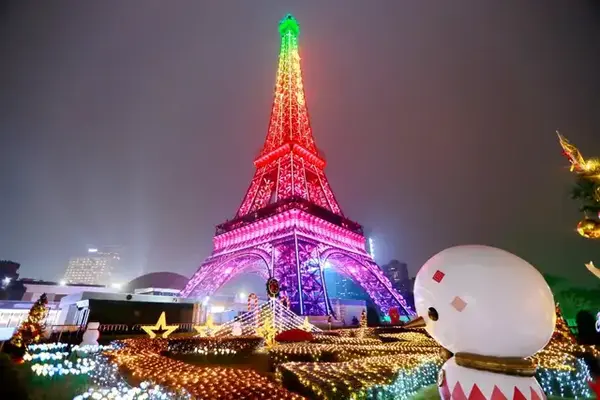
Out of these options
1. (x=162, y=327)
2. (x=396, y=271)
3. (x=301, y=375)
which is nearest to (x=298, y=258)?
(x=162, y=327)

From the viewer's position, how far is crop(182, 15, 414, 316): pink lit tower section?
63.7 ft

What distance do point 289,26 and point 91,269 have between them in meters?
163

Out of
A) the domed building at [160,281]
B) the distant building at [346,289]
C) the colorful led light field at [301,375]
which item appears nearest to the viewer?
the colorful led light field at [301,375]

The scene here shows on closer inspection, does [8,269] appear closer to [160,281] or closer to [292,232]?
[160,281]

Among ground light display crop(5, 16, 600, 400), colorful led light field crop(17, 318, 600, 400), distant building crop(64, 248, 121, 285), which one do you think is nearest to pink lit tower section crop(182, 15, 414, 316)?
ground light display crop(5, 16, 600, 400)

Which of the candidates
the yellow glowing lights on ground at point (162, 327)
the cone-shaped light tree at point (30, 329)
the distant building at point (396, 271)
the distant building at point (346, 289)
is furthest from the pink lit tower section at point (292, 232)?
the distant building at point (396, 271)

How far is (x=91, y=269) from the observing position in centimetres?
14675

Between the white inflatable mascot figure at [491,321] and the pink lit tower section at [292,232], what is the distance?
→ 52.1ft

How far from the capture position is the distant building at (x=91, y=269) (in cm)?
14250

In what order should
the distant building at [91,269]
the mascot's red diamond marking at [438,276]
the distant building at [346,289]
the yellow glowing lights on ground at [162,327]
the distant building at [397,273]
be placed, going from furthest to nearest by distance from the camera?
the distant building at [91,269] < the distant building at [397,273] < the distant building at [346,289] < the yellow glowing lights on ground at [162,327] < the mascot's red diamond marking at [438,276]

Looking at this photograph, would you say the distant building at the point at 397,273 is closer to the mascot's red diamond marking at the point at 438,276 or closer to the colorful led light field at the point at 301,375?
the colorful led light field at the point at 301,375

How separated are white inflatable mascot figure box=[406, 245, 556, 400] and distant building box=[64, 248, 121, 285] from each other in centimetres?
16787

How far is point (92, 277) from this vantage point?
5674 inches

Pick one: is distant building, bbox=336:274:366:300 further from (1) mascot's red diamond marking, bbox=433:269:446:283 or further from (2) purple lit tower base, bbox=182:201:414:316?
(1) mascot's red diamond marking, bbox=433:269:446:283
